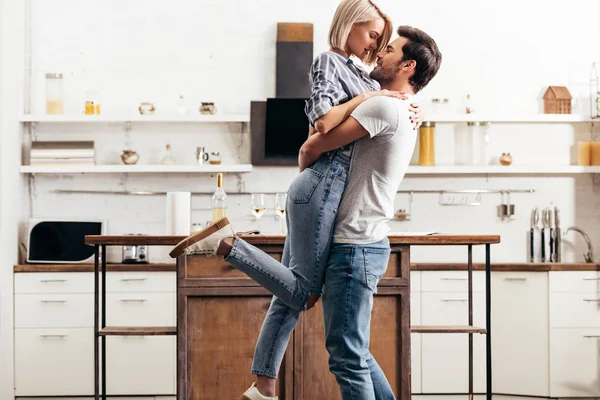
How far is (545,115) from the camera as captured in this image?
5258 millimetres

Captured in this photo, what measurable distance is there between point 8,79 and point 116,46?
830 mm

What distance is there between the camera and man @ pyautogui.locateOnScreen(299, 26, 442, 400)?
240 cm

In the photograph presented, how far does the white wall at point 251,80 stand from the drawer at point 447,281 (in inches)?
20.2

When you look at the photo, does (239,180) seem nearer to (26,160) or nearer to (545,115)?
(26,160)

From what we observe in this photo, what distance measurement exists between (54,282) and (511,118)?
3.32 meters

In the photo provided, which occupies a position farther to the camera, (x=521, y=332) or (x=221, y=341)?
(x=521, y=332)

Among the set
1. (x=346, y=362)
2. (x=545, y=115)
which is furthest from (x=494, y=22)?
(x=346, y=362)

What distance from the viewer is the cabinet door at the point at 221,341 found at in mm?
3223

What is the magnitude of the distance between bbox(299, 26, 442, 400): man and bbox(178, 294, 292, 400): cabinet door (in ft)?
2.71

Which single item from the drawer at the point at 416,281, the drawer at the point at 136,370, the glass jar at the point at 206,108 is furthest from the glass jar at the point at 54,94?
the drawer at the point at 416,281

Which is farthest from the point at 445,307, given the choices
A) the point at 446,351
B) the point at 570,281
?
the point at 570,281

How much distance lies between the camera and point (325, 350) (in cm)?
324

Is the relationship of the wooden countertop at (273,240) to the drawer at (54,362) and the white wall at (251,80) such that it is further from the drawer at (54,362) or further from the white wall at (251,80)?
the white wall at (251,80)

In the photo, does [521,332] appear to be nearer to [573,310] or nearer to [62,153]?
[573,310]
